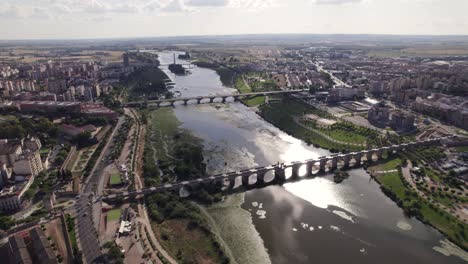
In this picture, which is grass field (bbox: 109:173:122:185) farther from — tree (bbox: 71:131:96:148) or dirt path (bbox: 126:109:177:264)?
Result: tree (bbox: 71:131:96:148)

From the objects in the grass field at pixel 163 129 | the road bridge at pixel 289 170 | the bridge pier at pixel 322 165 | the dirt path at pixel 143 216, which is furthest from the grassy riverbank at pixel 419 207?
the grass field at pixel 163 129

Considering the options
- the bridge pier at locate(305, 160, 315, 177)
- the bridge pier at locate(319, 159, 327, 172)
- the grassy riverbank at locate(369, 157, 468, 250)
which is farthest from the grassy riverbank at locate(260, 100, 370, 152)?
the grassy riverbank at locate(369, 157, 468, 250)

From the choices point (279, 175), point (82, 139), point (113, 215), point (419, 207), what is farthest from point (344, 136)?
point (82, 139)

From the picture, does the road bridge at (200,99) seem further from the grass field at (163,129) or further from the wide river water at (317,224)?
the wide river water at (317,224)

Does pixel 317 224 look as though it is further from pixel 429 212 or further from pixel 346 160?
pixel 346 160

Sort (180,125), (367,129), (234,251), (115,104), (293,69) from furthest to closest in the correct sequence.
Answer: (293,69) → (115,104) → (180,125) → (367,129) → (234,251)

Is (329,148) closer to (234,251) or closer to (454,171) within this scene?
(454,171)

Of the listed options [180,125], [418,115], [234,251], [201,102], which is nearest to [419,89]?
[418,115]
